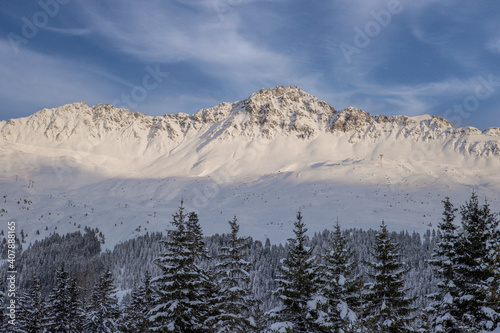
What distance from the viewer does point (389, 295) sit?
77.6 feet

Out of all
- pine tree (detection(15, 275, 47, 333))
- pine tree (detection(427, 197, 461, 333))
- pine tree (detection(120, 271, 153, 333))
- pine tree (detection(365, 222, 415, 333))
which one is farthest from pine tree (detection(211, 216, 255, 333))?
pine tree (detection(15, 275, 47, 333))

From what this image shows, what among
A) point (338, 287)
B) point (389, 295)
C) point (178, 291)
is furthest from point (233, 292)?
point (389, 295)

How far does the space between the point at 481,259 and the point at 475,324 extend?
337 cm

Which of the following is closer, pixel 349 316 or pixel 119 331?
pixel 349 316

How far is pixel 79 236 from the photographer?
16925cm

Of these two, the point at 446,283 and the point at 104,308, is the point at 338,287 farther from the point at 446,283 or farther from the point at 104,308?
the point at 104,308

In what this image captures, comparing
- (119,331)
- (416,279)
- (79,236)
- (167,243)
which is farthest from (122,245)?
(167,243)

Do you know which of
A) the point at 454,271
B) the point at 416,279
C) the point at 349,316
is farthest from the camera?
the point at 416,279

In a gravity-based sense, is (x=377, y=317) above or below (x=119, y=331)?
above

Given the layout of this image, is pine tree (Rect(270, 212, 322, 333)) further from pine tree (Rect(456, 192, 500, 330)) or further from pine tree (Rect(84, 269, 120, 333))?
pine tree (Rect(84, 269, 120, 333))

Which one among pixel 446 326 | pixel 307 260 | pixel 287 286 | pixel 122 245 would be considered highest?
pixel 307 260

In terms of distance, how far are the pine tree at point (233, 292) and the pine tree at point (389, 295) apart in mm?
7014

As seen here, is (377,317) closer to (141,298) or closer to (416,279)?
(141,298)

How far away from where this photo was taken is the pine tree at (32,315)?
38.9 meters
